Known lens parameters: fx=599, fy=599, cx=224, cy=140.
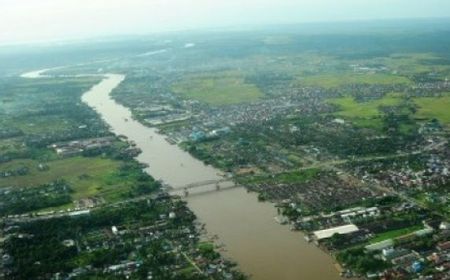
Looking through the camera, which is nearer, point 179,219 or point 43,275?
point 43,275

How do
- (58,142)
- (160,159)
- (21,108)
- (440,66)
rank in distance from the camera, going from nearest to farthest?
(160,159) < (58,142) < (21,108) < (440,66)

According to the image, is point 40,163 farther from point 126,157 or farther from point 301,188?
point 301,188

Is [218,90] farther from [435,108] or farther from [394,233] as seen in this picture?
[394,233]

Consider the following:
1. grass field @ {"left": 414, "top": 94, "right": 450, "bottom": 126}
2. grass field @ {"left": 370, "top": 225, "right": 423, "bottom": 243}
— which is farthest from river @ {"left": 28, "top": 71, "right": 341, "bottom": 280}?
grass field @ {"left": 414, "top": 94, "right": 450, "bottom": 126}

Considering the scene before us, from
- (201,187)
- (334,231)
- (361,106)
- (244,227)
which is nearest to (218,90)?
(361,106)

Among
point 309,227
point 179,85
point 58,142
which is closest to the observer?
point 309,227

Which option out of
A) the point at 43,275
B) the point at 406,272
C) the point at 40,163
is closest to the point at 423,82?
the point at 40,163

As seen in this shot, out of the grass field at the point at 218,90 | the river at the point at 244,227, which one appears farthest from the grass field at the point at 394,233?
the grass field at the point at 218,90
